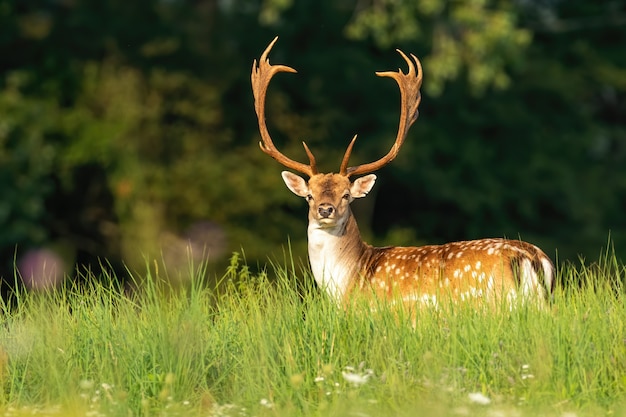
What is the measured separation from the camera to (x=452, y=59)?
51.8ft

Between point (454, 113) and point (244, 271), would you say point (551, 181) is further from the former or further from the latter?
point (244, 271)

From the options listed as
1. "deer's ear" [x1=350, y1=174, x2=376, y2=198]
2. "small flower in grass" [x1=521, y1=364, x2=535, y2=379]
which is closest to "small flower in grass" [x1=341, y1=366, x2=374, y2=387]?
"small flower in grass" [x1=521, y1=364, x2=535, y2=379]

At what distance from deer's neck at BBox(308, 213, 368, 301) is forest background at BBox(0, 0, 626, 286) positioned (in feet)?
25.7

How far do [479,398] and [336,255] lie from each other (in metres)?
2.78

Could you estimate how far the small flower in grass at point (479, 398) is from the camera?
529 cm

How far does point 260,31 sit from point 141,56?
2273 millimetres

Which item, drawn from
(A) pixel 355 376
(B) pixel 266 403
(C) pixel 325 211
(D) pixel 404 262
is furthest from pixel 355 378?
(C) pixel 325 211

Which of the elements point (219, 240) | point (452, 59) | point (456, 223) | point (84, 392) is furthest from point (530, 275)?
point (456, 223)

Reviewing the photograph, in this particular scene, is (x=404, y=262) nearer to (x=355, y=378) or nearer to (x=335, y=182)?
(x=335, y=182)

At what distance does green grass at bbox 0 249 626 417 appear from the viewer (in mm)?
5742

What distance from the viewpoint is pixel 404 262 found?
25.4 ft

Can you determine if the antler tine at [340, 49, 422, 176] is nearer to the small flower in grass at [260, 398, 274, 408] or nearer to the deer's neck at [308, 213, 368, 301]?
the deer's neck at [308, 213, 368, 301]

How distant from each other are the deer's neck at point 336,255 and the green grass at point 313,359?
3.98 ft

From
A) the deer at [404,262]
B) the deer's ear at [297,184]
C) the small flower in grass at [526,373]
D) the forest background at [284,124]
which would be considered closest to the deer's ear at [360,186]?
the deer at [404,262]
